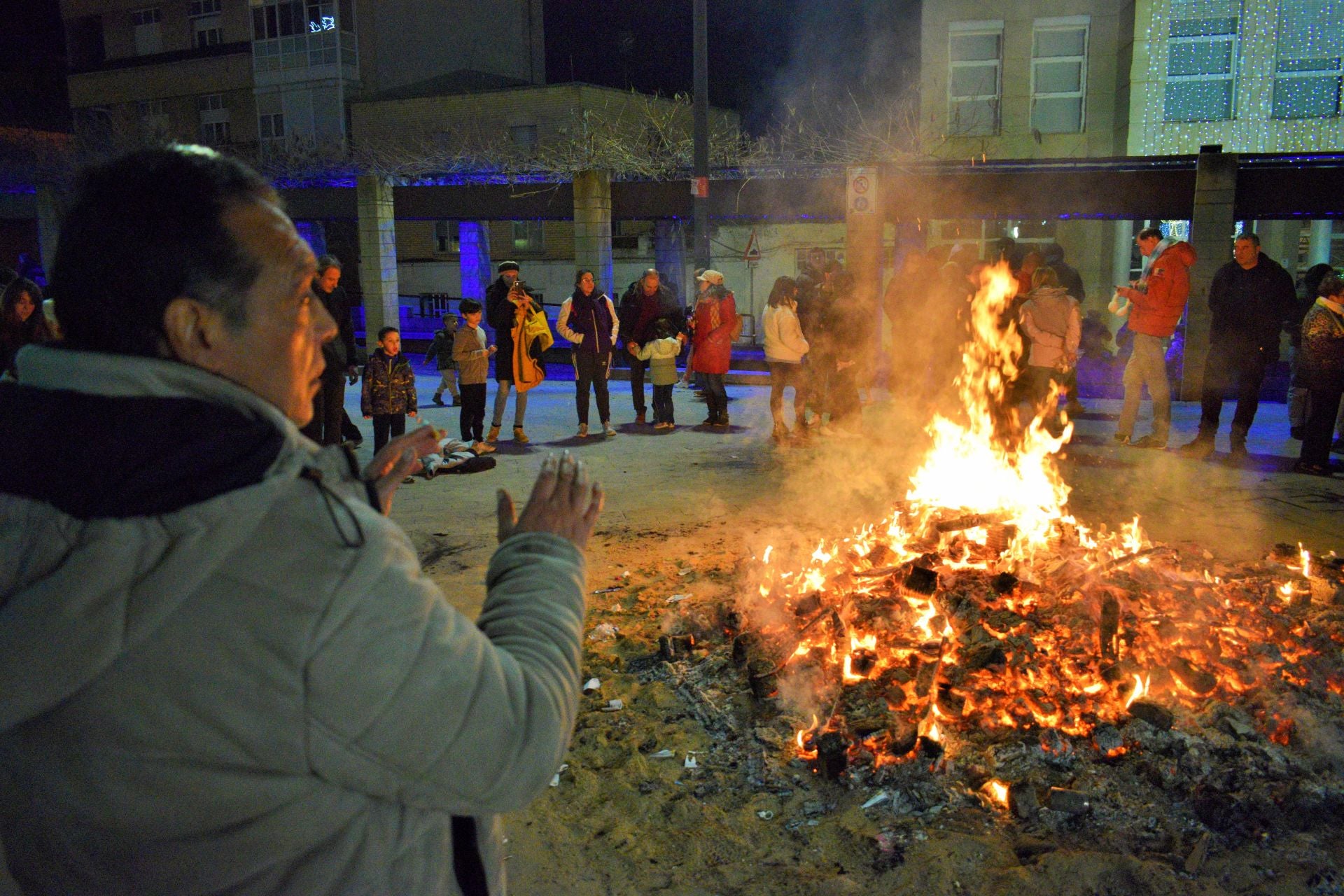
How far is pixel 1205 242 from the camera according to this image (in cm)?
1452

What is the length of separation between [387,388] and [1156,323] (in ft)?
27.4

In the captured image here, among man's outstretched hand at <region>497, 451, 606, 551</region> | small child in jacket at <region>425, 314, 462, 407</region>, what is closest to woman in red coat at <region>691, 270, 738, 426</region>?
small child in jacket at <region>425, 314, 462, 407</region>

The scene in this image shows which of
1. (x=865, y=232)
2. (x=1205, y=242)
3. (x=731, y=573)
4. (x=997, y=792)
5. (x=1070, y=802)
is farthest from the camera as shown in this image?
(x=865, y=232)

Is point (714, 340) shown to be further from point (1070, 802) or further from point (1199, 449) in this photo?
point (1070, 802)

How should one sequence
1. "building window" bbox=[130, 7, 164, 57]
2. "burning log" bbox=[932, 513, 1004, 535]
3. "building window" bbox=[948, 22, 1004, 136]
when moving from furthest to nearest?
"building window" bbox=[130, 7, 164, 57]
"building window" bbox=[948, 22, 1004, 136]
"burning log" bbox=[932, 513, 1004, 535]

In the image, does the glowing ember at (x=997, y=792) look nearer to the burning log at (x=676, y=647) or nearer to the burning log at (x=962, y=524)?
the burning log at (x=676, y=647)

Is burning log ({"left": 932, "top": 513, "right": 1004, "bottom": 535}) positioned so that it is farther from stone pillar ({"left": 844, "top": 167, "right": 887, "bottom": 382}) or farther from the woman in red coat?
stone pillar ({"left": 844, "top": 167, "right": 887, "bottom": 382})

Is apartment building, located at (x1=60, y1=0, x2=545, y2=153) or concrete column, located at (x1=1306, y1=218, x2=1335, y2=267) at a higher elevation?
apartment building, located at (x1=60, y1=0, x2=545, y2=153)

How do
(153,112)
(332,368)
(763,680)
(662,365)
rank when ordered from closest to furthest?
(763,680)
(332,368)
(662,365)
(153,112)

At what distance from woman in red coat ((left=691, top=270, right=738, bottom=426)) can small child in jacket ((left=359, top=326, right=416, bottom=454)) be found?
3.97 metres

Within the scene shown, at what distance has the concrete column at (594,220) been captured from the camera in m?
18.4

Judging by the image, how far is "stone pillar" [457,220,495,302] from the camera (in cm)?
2677

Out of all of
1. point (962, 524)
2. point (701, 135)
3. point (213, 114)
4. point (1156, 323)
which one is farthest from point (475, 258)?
point (962, 524)

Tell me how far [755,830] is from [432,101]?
31542 mm
